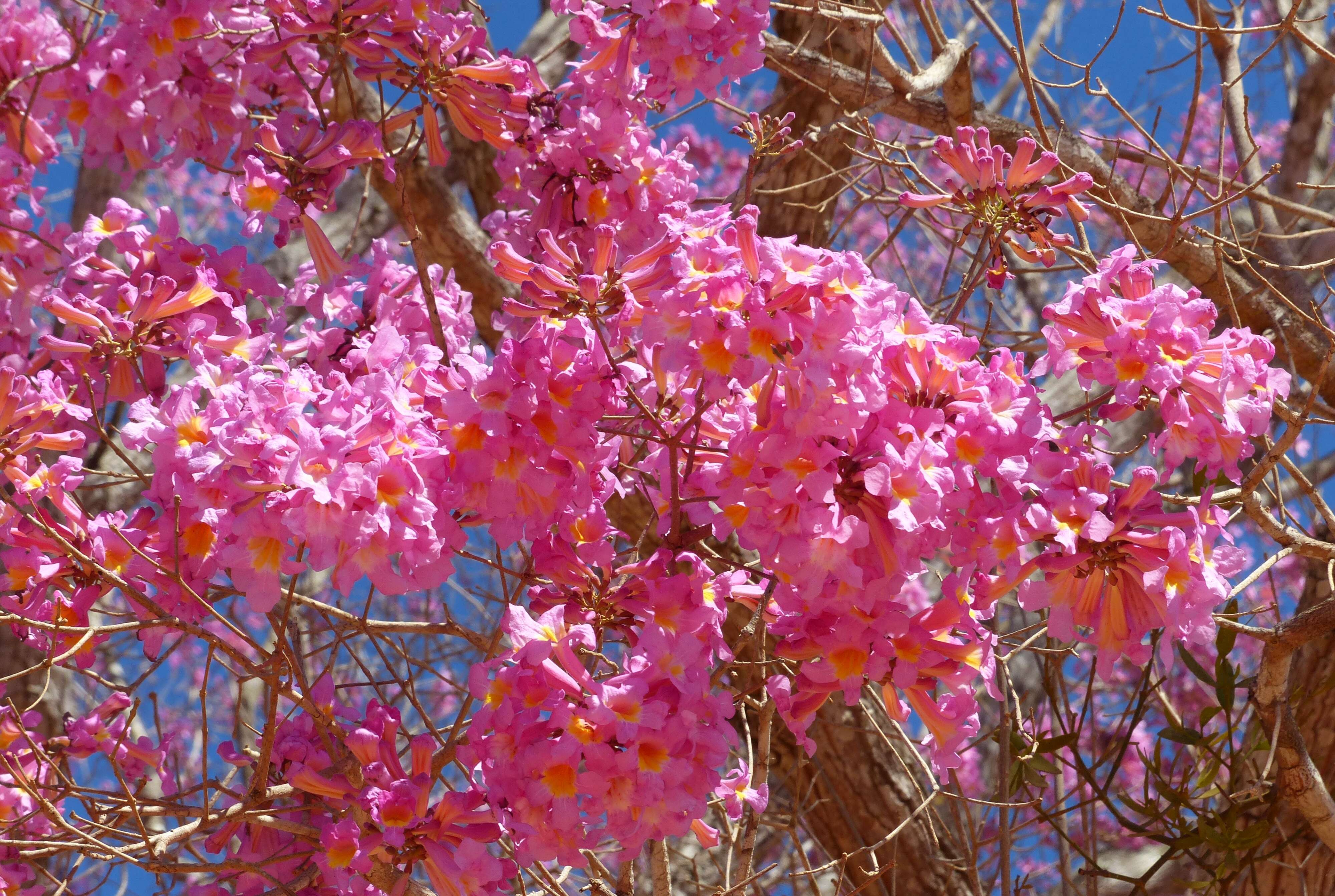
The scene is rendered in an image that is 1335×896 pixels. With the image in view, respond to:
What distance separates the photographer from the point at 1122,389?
1.43 m

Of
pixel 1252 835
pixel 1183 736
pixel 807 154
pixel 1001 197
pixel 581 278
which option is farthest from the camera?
pixel 807 154

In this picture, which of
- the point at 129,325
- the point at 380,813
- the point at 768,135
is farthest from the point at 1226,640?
the point at 129,325

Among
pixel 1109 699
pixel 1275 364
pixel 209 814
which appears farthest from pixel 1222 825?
pixel 1109 699

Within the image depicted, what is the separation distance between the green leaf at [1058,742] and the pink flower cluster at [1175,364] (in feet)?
3.20

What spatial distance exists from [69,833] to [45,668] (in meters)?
0.38

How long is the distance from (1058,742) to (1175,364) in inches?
45.6

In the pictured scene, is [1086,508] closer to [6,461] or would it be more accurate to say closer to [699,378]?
[699,378]

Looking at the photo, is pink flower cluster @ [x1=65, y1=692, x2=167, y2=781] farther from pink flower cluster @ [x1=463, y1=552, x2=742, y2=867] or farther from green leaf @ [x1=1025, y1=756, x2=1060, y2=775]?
green leaf @ [x1=1025, y1=756, x2=1060, y2=775]

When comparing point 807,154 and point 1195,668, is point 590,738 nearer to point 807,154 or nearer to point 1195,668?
point 1195,668

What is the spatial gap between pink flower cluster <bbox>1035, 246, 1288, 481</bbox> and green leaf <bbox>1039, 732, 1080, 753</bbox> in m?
0.97

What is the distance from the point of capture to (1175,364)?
1417 mm

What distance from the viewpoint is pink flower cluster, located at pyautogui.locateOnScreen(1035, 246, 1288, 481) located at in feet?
4.56

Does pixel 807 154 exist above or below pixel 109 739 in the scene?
above

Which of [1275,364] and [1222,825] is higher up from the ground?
[1275,364]
